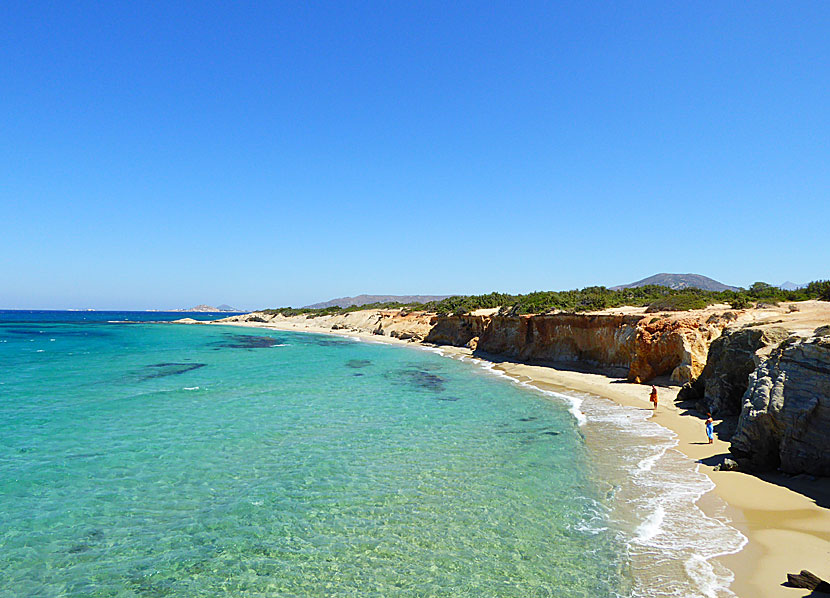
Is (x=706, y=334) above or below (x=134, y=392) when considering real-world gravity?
above

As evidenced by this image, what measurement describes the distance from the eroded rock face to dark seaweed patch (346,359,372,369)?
89.2 feet

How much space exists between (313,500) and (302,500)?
0.25 m

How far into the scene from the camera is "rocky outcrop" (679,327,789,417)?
15664 millimetres

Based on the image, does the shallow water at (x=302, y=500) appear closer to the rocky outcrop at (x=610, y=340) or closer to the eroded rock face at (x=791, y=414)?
the eroded rock face at (x=791, y=414)

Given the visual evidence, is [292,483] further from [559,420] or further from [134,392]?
[134,392]

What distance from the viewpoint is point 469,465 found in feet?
41.6

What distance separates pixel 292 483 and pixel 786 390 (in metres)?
12.6

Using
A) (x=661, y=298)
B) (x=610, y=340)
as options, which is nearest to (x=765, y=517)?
(x=610, y=340)

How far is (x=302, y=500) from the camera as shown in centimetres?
1032

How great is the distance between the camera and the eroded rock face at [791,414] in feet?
34.7

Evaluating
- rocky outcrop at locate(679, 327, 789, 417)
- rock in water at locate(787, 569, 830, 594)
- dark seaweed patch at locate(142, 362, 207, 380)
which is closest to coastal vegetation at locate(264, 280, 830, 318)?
rocky outcrop at locate(679, 327, 789, 417)

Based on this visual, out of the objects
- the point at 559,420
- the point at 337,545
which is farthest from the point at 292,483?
the point at 559,420

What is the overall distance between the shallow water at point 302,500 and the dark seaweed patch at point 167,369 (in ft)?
27.9

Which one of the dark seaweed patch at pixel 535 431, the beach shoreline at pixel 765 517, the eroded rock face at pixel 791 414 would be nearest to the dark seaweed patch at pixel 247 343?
the dark seaweed patch at pixel 535 431
